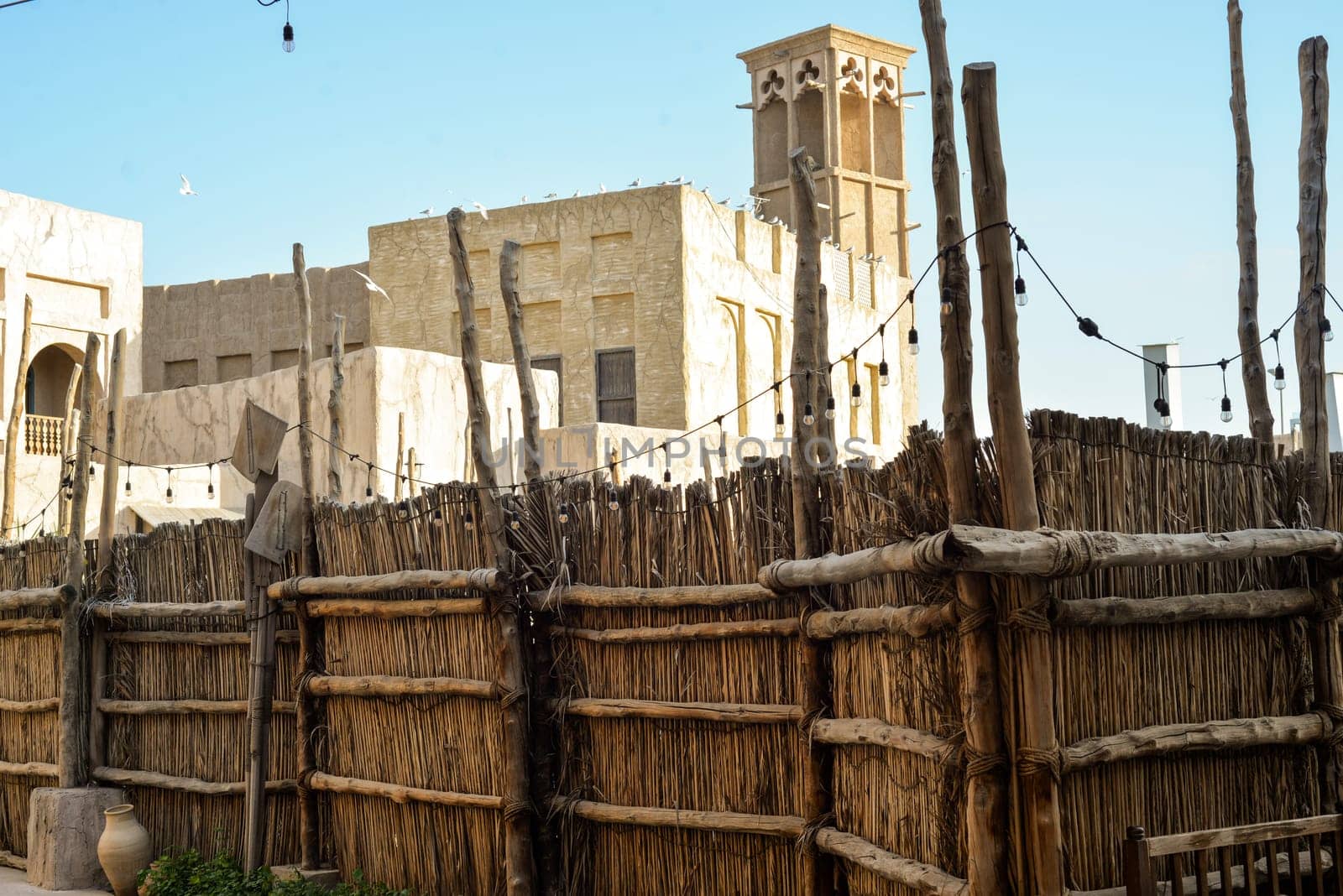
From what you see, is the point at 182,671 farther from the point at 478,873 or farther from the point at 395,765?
the point at 478,873

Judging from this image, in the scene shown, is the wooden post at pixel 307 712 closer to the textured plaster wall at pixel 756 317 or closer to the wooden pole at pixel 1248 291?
the wooden pole at pixel 1248 291

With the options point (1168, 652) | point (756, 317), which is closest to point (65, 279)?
point (756, 317)

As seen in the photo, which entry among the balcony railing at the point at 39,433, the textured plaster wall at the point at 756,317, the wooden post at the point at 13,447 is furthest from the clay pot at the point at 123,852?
the textured plaster wall at the point at 756,317

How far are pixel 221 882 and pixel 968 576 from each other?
19.0ft

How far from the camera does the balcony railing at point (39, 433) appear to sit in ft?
64.7

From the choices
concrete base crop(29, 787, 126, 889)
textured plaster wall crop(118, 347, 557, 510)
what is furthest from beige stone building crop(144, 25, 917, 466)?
concrete base crop(29, 787, 126, 889)

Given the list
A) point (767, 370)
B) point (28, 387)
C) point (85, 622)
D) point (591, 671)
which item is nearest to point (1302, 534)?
point (591, 671)

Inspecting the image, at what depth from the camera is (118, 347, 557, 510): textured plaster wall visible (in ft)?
56.5

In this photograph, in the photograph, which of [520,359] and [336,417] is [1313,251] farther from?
[336,417]

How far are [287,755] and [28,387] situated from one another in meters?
18.9

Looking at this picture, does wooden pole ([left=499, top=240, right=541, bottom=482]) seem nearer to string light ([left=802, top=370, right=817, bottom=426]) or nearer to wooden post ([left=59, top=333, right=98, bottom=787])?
string light ([left=802, top=370, right=817, bottom=426])

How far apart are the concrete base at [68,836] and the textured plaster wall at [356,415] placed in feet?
24.0

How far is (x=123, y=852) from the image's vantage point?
916 centimetres

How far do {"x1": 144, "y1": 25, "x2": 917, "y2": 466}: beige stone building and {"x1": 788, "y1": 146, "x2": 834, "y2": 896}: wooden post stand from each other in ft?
48.3
